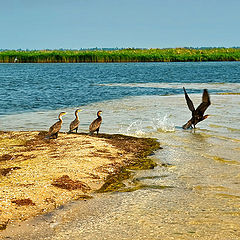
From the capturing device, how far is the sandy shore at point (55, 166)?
6094 millimetres

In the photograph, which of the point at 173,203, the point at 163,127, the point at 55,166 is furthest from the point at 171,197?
the point at 163,127

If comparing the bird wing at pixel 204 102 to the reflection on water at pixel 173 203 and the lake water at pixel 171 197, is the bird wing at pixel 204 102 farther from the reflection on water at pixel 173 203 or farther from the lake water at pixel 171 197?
the reflection on water at pixel 173 203

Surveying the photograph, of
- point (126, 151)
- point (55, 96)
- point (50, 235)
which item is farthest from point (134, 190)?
point (55, 96)

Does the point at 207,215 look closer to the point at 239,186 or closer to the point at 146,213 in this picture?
the point at 146,213

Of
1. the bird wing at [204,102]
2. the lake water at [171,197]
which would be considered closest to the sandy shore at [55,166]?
the lake water at [171,197]

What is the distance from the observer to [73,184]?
6.93 metres

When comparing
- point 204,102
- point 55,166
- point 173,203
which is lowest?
point 173,203

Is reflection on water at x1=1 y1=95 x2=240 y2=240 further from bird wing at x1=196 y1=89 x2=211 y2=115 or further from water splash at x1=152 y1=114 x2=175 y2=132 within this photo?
bird wing at x1=196 y1=89 x2=211 y2=115

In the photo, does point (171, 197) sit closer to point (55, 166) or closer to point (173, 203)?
point (173, 203)

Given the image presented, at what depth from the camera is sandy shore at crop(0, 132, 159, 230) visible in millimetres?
6094

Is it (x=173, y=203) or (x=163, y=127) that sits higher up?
(x=163, y=127)

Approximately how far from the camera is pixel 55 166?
7.74 metres

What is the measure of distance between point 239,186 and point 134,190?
70.6 inches

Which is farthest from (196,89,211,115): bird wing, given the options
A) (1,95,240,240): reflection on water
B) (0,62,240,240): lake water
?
(1,95,240,240): reflection on water
